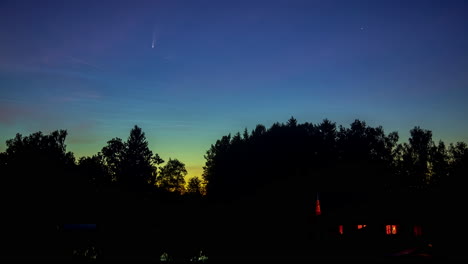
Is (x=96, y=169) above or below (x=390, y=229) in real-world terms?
above

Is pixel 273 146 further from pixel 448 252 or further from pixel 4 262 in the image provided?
pixel 4 262

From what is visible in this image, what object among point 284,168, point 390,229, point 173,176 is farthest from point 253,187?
point 173,176

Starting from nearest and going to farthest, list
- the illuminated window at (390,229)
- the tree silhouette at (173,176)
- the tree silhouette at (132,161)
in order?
the illuminated window at (390,229) < the tree silhouette at (132,161) < the tree silhouette at (173,176)

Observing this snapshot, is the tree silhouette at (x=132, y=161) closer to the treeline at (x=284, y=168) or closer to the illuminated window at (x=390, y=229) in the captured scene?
the treeline at (x=284, y=168)

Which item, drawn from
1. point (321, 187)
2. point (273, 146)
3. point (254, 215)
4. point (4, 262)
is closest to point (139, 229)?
point (254, 215)

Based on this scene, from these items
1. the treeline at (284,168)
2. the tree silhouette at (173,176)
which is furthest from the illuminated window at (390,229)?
the tree silhouette at (173,176)

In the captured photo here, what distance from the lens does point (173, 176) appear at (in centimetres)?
10050

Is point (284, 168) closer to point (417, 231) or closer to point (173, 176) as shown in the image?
point (417, 231)

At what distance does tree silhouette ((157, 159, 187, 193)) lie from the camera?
324ft

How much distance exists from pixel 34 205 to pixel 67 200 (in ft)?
26.0

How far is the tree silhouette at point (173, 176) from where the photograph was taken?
324 ft

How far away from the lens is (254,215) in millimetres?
43188

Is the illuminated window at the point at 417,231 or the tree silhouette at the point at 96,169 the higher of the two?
the tree silhouette at the point at 96,169

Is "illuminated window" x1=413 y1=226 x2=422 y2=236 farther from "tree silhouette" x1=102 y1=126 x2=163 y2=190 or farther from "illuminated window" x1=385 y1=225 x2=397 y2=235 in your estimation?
"tree silhouette" x1=102 y1=126 x2=163 y2=190
